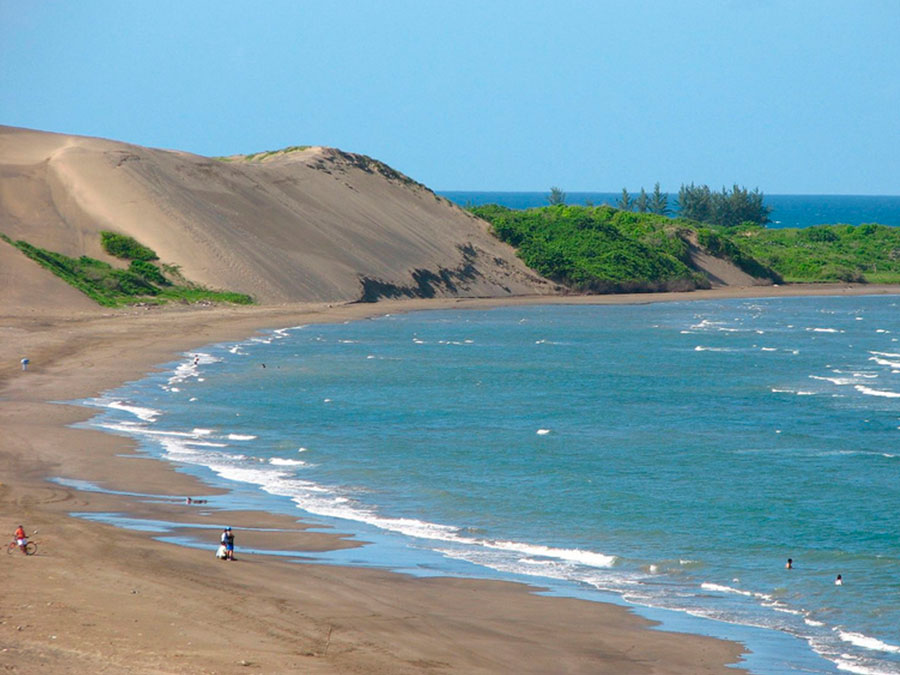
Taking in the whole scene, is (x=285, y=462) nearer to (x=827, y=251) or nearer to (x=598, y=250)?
(x=598, y=250)

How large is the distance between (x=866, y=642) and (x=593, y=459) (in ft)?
47.0

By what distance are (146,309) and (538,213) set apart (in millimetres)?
55751

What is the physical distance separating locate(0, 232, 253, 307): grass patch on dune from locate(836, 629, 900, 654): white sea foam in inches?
2188

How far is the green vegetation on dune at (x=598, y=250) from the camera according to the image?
97.9 meters

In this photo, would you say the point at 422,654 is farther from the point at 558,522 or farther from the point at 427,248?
the point at 427,248

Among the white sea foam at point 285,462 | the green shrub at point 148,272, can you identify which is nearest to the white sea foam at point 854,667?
the white sea foam at point 285,462

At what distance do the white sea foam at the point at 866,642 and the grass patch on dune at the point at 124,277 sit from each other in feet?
182

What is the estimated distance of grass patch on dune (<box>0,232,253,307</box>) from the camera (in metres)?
69.7

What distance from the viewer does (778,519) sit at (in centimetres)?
2531

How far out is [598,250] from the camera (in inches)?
4008

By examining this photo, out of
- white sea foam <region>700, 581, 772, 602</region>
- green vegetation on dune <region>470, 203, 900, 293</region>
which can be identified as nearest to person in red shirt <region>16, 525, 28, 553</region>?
white sea foam <region>700, 581, 772, 602</region>

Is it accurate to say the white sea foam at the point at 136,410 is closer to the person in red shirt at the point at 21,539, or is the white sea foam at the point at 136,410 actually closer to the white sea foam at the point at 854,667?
the person in red shirt at the point at 21,539

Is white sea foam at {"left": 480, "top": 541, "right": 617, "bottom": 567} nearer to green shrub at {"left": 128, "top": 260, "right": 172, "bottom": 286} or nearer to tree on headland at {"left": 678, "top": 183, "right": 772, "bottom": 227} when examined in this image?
green shrub at {"left": 128, "top": 260, "right": 172, "bottom": 286}

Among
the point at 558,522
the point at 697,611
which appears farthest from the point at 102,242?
the point at 697,611
